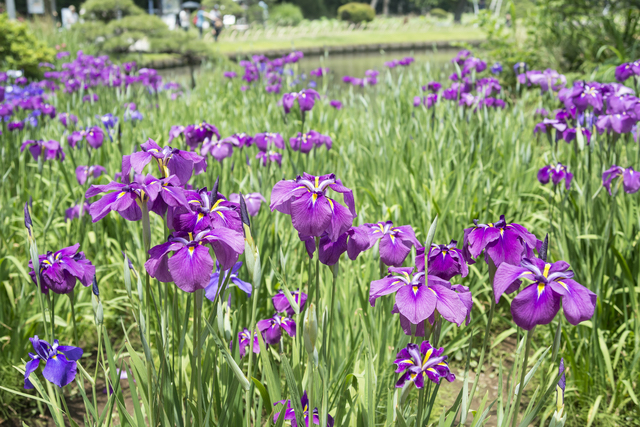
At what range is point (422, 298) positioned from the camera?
3.70ft

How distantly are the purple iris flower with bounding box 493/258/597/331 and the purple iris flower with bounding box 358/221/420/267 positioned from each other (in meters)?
0.32

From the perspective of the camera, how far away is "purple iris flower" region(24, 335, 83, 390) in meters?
1.31

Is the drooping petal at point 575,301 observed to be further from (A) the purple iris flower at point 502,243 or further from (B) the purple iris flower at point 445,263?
(B) the purple iris flower at point 445,263

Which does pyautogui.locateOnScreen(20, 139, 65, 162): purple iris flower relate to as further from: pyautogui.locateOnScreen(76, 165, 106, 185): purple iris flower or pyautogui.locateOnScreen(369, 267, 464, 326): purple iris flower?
pyautogui.locateOnScreen(369, 267, 464, 326): purple iris flower

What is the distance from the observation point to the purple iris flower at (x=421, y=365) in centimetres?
120

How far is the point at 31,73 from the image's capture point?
1135 centimetres

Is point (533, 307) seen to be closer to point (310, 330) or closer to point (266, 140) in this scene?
point (310, 330)

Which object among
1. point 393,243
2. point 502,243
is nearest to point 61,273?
point 393,243

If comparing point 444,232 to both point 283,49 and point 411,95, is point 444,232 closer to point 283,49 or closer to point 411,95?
point 411,95

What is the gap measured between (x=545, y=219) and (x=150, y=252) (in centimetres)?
269

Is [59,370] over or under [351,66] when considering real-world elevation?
under

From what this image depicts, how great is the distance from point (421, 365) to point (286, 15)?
40.9 m

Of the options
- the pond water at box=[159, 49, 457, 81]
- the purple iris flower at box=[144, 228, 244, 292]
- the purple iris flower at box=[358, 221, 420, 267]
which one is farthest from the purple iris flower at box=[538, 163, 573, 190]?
the pond water at box=[159, 49, 457, 81]

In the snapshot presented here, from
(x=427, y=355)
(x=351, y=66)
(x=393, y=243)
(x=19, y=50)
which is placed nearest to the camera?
(x=427, y=355)
